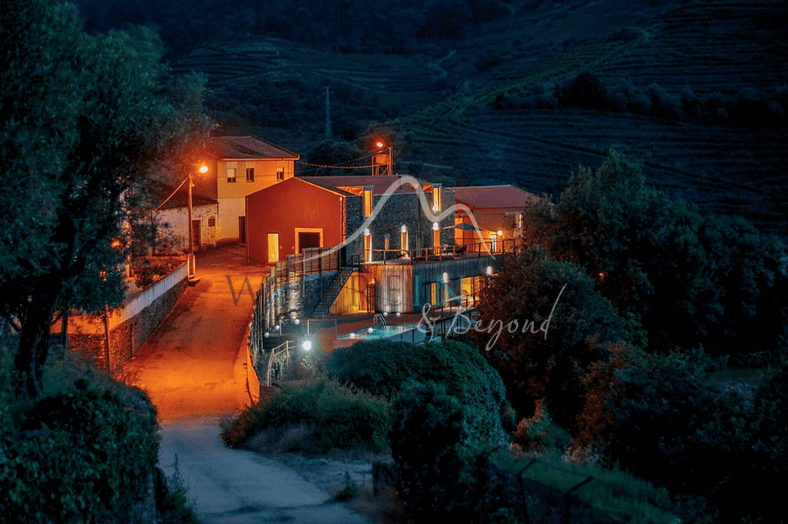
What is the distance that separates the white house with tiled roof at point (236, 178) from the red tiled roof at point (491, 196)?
896cm

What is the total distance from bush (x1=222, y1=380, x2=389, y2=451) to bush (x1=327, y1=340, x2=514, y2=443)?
6.63ft

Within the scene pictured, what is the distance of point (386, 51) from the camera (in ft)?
359

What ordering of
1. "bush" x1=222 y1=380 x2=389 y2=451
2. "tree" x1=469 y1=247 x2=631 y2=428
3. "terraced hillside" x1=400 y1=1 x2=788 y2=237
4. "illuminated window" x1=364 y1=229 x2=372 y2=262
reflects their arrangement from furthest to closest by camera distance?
"terraced hillside" x1=400 y1=1 x2=788 y2=237, "illuminated window" x1=364 y1=229 x2=372 y2=262, "tree" x1=469 y1=247 x2=631 y2=428, "bush" x1=222 y1=380 x2=389 y2=451

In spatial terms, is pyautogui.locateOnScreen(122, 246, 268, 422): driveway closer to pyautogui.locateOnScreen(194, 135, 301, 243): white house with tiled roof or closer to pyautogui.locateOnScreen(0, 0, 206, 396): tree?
pyautogui.locateOnScreen(0, 0, 206, 396): tree

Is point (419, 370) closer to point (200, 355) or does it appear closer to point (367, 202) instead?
point (200, 355)

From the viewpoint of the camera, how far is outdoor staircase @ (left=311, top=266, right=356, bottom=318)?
1091 inches

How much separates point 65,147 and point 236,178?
31.4 meters

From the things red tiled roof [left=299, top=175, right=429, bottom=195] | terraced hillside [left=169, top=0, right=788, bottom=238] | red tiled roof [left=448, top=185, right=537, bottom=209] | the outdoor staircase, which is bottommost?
the outdoor staircase

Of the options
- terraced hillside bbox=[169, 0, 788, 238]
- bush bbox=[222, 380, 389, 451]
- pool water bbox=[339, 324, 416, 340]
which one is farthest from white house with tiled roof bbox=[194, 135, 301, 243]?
bush bbox=[222, 380, 389, 451]

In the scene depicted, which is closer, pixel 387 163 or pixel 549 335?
pixel 549 335

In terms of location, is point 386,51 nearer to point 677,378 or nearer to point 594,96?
→ point 594,96

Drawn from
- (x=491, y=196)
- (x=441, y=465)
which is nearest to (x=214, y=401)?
(x=441, y=465)

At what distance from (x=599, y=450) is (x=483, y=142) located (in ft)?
155

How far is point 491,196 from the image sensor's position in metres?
39.9
